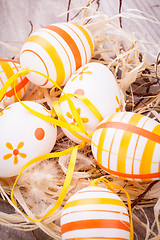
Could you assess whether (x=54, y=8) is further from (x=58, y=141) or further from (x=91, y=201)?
(x=91, y=201)

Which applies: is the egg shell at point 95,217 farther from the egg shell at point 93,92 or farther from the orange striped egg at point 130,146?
the egg shell at point 93,92

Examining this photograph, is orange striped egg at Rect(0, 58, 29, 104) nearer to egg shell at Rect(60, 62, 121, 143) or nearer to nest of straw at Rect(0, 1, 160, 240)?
nest of straw at Rect(0, 1, 160, 240)

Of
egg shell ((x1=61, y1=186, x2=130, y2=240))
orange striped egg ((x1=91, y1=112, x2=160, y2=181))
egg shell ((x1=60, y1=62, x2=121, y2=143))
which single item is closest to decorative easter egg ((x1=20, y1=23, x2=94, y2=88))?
egg shell ((x1=60, y1=62, x2=121, y2=143))

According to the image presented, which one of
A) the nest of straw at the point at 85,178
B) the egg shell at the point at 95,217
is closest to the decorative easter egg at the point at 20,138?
the nest of straw at the point at 85,178

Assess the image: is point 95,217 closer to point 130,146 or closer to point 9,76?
point 130,146

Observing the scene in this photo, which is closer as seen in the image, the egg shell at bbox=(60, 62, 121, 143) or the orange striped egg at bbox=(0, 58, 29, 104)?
the egg shell at bbox=(60, 62, 121, 143)

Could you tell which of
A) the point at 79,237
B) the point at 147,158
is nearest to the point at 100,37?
the point at 147,158
